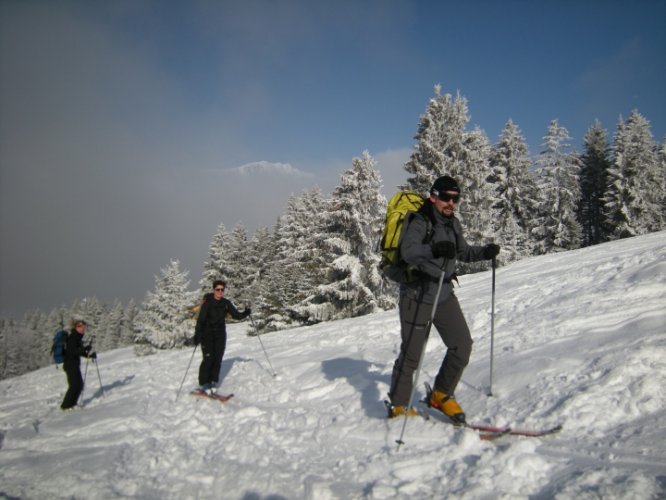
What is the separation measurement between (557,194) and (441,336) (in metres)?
40.3

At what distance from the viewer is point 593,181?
147 feet

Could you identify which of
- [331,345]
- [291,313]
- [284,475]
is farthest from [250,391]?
[291,313]

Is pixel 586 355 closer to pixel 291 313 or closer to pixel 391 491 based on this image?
pixel 391 491

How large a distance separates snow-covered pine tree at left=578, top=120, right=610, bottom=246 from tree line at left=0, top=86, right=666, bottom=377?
117 millimetres

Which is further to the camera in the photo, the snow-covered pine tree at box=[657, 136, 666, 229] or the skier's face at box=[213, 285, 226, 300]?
the snow-covered pine tree at box=[657, 136, 666, 229]

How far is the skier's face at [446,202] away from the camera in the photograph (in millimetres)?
4449

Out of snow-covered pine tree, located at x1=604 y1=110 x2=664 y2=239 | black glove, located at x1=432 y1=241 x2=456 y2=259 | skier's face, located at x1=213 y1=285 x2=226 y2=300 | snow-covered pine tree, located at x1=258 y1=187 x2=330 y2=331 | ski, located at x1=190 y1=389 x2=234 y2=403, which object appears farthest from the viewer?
snow-covered pine tree, located at x1=604 y1=110 x2=664 y2=239

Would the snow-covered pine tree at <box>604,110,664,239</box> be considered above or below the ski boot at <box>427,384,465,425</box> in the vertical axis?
above

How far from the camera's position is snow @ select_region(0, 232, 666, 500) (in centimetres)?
329

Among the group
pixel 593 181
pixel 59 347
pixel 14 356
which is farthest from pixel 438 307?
pixel 14 356

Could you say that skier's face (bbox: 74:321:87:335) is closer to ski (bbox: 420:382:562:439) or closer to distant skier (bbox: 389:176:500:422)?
distant skier (bbox: 389:176:500:422)

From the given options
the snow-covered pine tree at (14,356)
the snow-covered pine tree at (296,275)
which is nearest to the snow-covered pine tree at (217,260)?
the snow-covered pine tree at (296,275)

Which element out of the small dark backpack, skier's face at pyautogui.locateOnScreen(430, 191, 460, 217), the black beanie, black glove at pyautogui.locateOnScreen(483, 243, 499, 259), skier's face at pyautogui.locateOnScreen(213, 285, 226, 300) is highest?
the black beanie

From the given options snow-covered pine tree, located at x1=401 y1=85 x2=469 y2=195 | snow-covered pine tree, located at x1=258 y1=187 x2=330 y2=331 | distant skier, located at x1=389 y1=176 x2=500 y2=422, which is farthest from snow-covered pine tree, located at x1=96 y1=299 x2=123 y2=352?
distant skier, located at x1=389 y1=176 x2=500 y2=422
